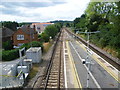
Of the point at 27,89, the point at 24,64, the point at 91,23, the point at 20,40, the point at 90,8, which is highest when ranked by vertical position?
the point at 90,8

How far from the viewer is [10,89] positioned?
951 centimetres

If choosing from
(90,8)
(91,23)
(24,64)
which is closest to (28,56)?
(24,64)

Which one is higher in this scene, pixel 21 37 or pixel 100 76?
pixel 21 37

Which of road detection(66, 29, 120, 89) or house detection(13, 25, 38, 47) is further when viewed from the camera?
house detection(13, 25, 38, 47)

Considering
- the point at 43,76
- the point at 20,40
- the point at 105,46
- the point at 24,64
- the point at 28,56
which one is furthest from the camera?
the point at 20,40

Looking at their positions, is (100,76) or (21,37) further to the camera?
(21,37)

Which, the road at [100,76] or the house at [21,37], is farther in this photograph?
the house at [21,37]

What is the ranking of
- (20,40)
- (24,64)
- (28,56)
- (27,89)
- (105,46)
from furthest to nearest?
1. (20,40)
2. (105,46)
3. (28,56)
4. (24,64)
5. (27,89)

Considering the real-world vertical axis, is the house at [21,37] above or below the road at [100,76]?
above

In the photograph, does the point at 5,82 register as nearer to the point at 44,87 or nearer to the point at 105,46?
the point at 44,87

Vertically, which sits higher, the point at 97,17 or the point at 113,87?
the point at 97,17

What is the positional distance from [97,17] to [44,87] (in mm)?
27350

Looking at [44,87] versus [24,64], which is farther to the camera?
[24,64]

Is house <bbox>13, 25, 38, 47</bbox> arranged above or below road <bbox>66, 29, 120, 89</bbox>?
above
